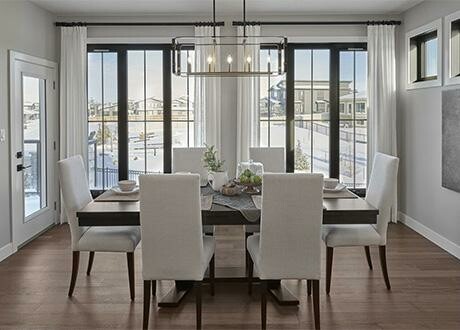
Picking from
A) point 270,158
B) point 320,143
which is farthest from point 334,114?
point 270,158

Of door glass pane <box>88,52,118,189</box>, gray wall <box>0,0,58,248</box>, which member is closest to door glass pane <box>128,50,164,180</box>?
door glass pane <box>88,52,118,189</box>

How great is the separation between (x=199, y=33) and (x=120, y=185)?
122 inches

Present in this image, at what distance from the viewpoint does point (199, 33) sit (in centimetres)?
707

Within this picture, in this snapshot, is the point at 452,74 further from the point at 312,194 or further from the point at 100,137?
the point at 100,137

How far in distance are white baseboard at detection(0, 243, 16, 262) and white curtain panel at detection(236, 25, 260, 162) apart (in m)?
2.95

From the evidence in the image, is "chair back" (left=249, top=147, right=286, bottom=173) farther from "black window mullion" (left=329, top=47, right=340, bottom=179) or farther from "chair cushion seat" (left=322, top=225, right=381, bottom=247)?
"black window mullion" (left=329, top=47, right=340, bottom=179)

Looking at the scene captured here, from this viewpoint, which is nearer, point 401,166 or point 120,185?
point 120,185

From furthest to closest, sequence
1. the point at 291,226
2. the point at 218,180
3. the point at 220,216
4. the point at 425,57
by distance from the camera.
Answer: the point at 425,57, the point at 218,180, the point at 220,216, the point at 291,226

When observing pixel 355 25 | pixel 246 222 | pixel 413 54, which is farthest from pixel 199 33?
pixel 246 222

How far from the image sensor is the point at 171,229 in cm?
361

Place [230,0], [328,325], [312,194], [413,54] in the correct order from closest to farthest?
[312,194]
[328,325]
[230,0]
[413,54]

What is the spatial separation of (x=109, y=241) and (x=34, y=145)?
2716mm

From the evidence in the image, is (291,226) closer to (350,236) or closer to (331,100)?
(350,236)

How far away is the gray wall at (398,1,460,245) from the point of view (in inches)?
228
